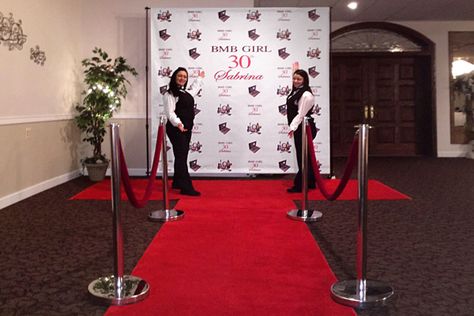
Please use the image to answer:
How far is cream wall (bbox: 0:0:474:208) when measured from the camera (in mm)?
5430

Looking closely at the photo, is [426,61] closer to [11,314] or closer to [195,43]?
[195,43]

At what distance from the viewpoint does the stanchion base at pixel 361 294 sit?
2523 mm

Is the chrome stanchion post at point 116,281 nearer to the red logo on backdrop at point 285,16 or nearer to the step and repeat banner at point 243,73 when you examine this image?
the step and repeat banner at point 243,73

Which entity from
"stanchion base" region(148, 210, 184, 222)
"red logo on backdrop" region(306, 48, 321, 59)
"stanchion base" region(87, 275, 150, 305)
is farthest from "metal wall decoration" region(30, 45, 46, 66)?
"stanchion base" region(87, 275, 150, 305)

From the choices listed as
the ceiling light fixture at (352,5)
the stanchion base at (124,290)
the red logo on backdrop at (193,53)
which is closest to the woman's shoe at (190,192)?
the red logo on backdrop at (193,53)

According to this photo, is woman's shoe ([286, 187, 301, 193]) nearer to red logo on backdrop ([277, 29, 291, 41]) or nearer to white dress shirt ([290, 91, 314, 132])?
white dress shirt ([290, 91, 314, 132])

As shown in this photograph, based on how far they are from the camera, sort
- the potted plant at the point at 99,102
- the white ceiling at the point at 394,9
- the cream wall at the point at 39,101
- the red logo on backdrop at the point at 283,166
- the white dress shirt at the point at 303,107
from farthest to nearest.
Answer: the white ceiling at the point at 394,9
the red logo on backdrop at the point at 283,166
the potted plant at the point at 99,102
the white dress shirt at the point at 303,107
the cream wall at the point at 39,101

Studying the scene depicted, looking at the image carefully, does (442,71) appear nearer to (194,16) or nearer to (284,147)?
(284,147)

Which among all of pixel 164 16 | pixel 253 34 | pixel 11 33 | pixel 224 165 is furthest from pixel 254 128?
pixel 11 33

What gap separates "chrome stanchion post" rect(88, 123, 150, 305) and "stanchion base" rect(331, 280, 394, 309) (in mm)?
1067

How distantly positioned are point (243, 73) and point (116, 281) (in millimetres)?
5007

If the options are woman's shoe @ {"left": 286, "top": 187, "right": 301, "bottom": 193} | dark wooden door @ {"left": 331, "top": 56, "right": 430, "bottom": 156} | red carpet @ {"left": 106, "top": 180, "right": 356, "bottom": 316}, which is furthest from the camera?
dark wooden door @ {"left": 331, "top": 56, "right": 430, "bottom": 156}

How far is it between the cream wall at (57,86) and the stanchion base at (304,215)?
3.12 m

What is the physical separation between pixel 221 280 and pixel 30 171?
3942mm
